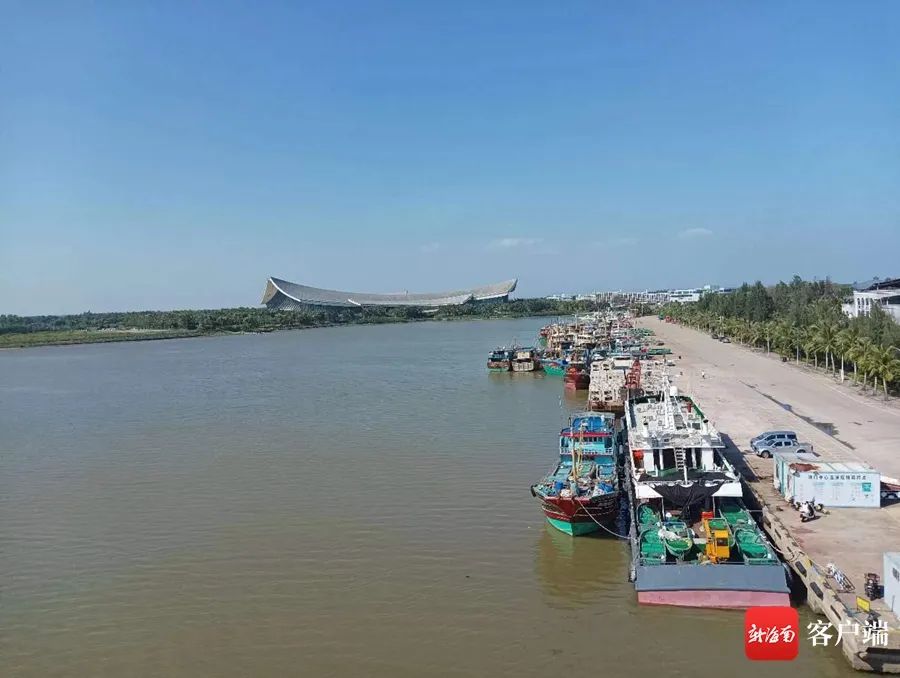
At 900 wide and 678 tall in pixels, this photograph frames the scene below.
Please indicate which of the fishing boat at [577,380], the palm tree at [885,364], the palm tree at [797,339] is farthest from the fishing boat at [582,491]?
the palm tree at [797,339]

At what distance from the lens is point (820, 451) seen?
1445cm

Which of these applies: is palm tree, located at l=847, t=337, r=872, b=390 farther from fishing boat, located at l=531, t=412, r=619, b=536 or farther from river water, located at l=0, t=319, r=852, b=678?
fishing boat, located at l=531, t=412, r=619, b=536

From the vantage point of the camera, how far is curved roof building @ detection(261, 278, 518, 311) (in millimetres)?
117688

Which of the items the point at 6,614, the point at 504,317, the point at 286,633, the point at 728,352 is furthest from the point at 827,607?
the point at 504,317

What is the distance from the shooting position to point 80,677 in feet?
26.7

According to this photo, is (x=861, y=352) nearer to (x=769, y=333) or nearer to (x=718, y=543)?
(x=769, y=333)

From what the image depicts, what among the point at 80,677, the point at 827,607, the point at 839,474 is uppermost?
the point at 839,474

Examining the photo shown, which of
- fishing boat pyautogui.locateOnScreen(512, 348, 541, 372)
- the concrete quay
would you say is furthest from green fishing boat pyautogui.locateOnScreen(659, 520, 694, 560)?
fishing boat pyautogui.locateOnScreen(512, 348, 541, 372)

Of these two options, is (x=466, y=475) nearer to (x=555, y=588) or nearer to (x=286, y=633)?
(x=555, y=588)

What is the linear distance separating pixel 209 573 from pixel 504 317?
108m

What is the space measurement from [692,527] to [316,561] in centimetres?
580

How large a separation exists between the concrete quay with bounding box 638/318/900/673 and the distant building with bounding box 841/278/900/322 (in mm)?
5285

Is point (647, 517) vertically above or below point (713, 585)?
above

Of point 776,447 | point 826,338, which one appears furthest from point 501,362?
point 776,447
